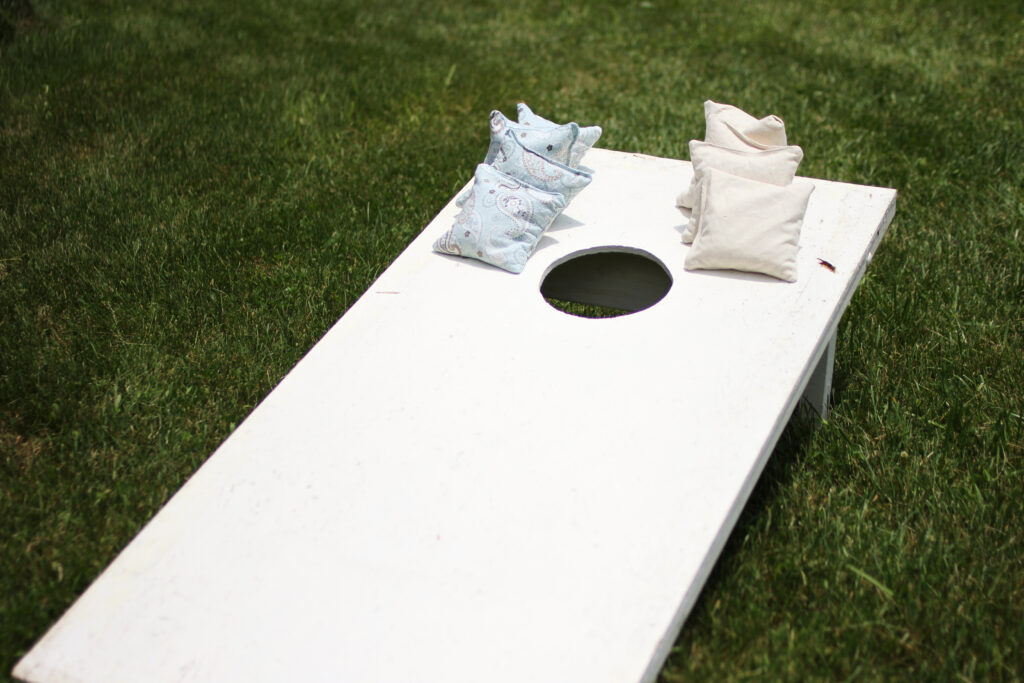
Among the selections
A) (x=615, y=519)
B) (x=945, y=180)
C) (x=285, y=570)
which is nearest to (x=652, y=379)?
(x=615, y=519)

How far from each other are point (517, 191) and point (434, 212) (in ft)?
4.50

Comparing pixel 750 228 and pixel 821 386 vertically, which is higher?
pixel 750 228

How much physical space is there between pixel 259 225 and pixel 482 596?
2.68 metres

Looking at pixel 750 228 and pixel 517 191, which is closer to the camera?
pixel 750 228

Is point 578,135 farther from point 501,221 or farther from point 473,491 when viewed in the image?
point 473,491

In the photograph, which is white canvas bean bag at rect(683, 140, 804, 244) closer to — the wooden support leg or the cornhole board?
the cornhole board

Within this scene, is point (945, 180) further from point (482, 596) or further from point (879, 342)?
point (482, 596)

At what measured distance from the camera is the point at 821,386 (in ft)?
10.3

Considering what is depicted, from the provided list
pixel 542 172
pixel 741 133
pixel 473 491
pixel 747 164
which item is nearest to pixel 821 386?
pixel 747 164

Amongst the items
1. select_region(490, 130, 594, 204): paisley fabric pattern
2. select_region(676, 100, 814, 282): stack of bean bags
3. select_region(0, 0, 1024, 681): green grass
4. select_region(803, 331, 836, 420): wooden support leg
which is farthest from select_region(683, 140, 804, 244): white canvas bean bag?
select_region(0, 0, 1024, 681): green grass

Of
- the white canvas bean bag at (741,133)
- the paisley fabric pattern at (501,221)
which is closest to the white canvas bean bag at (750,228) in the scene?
the white canvas bean bag at (741,133)

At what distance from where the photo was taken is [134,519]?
111 inches

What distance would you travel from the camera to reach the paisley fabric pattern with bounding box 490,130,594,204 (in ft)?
10.5

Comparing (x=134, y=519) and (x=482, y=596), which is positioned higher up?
(x=482, y=596)
